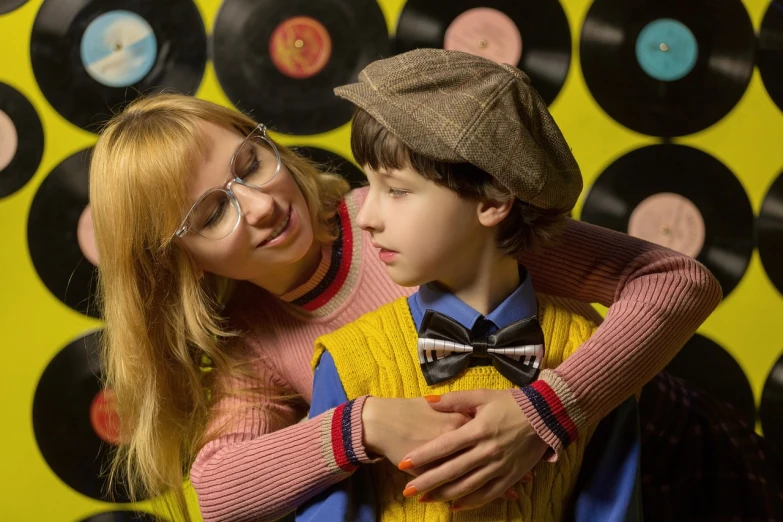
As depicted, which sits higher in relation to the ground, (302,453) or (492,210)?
(492,210)

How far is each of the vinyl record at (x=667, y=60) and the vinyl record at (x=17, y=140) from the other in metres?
1.10

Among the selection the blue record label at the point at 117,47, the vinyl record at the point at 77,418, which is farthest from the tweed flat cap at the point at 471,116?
the vinyl record at the point at 77,418

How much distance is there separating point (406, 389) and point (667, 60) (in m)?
0.97

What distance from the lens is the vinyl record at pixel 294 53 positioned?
4.84ft

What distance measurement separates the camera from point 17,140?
1.49m

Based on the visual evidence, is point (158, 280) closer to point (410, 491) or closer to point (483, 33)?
point (410, 491)

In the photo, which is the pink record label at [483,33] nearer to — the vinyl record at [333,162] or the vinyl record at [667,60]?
the vinyl record at [667,60]

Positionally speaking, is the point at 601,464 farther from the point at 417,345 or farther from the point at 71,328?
the point at 71,328

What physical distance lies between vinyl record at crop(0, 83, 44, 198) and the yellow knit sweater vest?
0.83 m

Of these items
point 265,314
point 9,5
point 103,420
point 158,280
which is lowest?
point 103,420

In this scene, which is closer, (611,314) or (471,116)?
(471,116)

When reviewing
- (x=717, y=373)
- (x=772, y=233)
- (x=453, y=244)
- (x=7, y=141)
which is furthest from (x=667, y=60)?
(x=7, y=141)

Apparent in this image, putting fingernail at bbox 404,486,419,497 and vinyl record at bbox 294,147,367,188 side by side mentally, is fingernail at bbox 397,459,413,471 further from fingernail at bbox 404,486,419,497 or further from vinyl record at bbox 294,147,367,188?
vinyl record at bbox 294,147,367,188

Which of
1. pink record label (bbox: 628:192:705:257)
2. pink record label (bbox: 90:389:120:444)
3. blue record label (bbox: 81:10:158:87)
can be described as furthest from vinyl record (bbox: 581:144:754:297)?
pink record label (bbox: 90:389:120:444)
